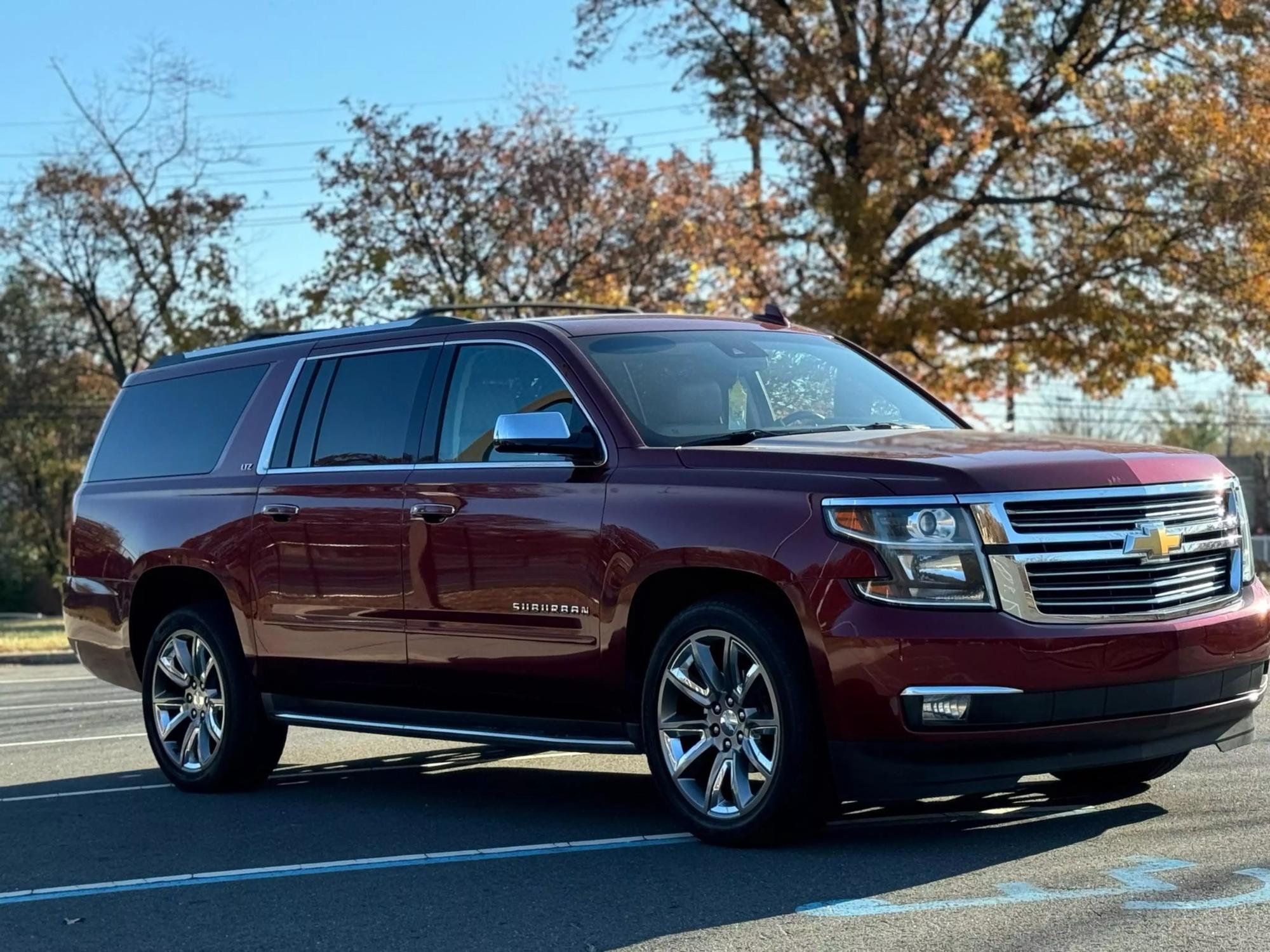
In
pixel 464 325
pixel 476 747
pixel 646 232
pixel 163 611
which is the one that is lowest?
pixel 476 747

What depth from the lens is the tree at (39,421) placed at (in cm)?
4131

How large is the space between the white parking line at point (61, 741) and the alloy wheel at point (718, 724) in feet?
18.3

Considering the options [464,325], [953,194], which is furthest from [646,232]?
[464,325]

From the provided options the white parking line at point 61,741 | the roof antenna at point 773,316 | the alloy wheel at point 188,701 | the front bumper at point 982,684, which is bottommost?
the white parking line at point 61,741

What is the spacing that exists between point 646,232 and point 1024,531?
22.7m

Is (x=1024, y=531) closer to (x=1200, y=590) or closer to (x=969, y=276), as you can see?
(x=1200, y=590)

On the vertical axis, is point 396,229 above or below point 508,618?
above

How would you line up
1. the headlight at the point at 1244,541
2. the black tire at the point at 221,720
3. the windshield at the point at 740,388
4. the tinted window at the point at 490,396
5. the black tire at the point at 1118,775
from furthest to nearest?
the black tire at the point at 221,720
the tinted window at the point at 490,396
the windshield at the point at 740,388
the black tire at the point at 1118,775
the headlight at the point at 1244,541

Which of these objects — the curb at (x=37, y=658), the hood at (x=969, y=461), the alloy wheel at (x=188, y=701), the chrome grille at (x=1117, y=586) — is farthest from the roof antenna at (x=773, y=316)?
the curb at (x=37, y=658)

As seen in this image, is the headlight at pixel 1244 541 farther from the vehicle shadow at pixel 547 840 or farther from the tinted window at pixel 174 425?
the tinted window at pixel 174 425

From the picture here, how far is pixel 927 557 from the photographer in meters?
5.60

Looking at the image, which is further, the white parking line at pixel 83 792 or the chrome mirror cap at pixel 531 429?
the white parking line at pixel 83 792

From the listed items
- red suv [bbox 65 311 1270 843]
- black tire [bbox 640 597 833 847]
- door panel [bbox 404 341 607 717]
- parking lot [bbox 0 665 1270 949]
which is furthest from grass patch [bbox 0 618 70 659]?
black tire [bbox 640 597 833 847]

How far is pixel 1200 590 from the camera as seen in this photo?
6.03 meters
